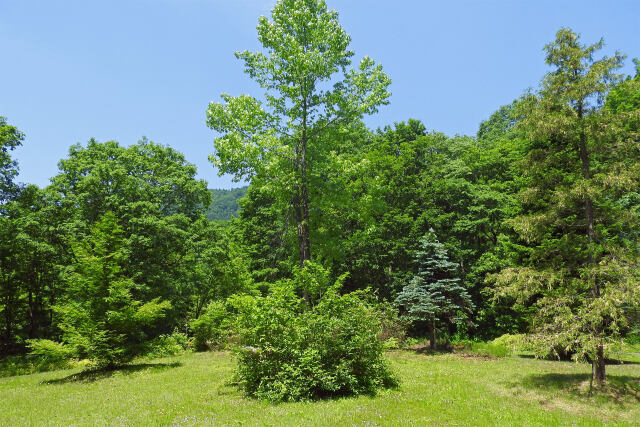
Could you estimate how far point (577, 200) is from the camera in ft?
40.6

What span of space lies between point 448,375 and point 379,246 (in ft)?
56.7

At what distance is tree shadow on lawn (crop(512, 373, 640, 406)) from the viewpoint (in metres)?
10.5

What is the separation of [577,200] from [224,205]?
405 feet

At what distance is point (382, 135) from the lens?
127 ft

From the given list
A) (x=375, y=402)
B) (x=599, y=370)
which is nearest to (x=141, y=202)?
(x=375, y=402)

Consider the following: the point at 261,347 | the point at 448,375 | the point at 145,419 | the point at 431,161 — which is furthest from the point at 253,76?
the point at 431,161

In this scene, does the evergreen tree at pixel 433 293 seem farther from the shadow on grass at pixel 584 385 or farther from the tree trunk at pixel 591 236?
the tree trunk at pixel 591 236

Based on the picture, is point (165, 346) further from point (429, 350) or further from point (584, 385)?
point (584, 385)

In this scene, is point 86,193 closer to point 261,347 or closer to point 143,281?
point 143,281

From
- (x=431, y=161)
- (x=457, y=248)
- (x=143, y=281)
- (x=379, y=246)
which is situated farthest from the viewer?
(x=431, y=161)

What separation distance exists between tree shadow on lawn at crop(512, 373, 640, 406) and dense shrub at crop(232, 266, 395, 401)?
17.2 ft

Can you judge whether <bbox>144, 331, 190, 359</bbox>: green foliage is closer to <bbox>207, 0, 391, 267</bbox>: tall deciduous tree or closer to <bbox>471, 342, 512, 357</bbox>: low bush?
<bbox>207, 0, 391, 267</bbox>: tall deciduous tree

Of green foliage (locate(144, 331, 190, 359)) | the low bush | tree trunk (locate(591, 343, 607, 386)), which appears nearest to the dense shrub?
tree trunk (locate(591, 343, 607, 386))

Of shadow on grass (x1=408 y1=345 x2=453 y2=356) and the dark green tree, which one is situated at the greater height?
the dark green tree
